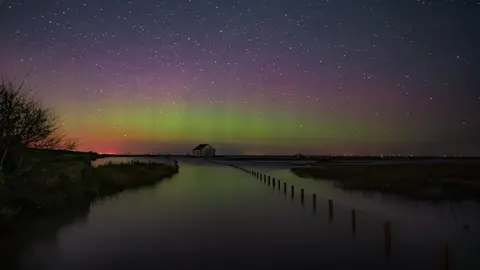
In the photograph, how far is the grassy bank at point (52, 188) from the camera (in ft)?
77.7

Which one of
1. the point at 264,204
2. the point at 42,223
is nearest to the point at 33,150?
the point at 42,223

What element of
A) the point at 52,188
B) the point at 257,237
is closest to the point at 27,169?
the point at 52,188

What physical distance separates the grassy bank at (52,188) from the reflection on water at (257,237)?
232 cm

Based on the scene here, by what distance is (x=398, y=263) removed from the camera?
1520 cm

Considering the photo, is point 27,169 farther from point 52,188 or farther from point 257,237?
point 257,237

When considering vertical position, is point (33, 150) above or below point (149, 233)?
above

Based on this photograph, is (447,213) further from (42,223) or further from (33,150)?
(33,150)

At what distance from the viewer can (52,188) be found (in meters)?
30.4

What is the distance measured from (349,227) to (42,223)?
1636 cm

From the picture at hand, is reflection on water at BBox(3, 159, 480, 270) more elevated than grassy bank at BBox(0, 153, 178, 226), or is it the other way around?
grassy bank at BBox(0, 153, 178, 226)

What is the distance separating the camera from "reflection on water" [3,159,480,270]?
15328 millimetres

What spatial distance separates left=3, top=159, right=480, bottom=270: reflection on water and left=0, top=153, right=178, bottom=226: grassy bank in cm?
232

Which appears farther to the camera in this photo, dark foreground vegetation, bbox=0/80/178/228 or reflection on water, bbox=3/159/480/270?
dark foreground vegetation, bbox=0/80/178/228

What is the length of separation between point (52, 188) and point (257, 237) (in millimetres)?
17748
